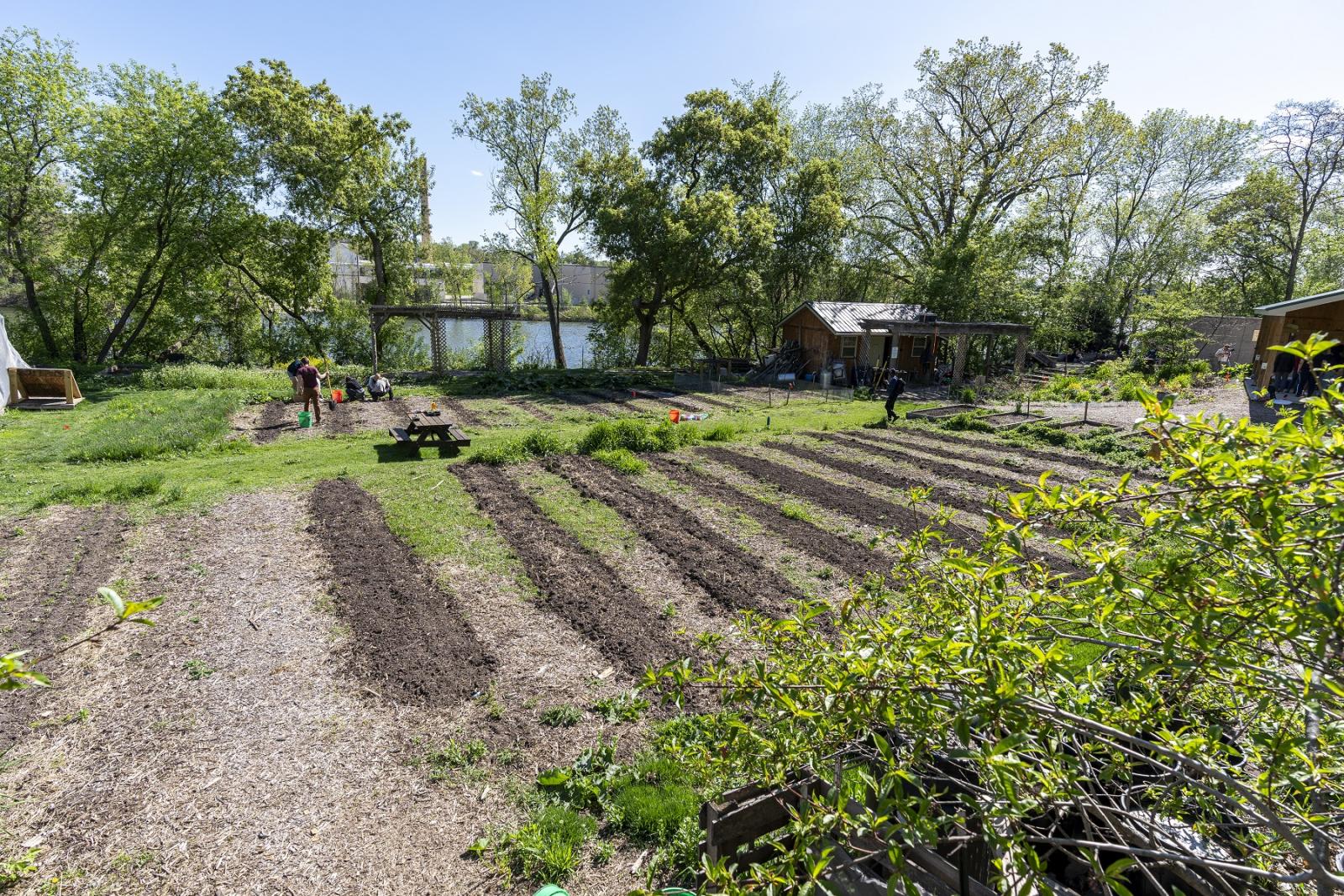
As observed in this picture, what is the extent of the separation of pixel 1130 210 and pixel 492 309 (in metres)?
38.6

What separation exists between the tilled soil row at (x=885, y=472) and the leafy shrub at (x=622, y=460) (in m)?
3.77

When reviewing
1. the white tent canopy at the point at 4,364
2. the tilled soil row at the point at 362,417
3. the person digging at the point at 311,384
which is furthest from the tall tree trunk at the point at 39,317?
the person digging at the point at 311,384

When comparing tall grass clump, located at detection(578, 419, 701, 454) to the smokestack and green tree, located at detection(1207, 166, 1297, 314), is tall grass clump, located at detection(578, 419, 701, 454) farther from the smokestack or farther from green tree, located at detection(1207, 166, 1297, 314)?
green tree, located at detection(1207, 166, 1297, 314)

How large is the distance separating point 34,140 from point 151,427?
54.4ft

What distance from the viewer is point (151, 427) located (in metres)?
14.1

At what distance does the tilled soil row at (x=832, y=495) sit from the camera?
9922mm

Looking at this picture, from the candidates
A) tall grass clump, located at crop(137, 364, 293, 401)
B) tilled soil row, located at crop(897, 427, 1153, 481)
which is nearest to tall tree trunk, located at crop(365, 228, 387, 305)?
tall grass clump, located at crop(137, 364, 293, 401)

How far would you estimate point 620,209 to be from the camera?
28.4 metres

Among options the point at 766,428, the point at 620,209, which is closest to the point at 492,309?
the point at 620,209

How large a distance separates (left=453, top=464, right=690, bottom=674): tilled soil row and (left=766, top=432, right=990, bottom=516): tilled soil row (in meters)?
4.82

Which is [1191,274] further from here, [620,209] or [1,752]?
[1,752]

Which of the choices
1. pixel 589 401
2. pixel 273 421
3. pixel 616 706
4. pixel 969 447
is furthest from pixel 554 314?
pixel 616 706

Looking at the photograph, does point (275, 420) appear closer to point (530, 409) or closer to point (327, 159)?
point (530, 409)

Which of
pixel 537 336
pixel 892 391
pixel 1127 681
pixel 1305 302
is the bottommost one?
pixel 1127 681
